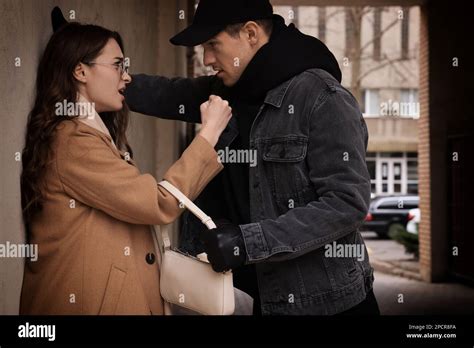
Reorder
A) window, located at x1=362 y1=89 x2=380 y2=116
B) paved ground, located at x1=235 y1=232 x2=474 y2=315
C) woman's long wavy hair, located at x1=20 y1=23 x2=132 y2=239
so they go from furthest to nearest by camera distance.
Answer: window, located at x1=362 y1=89 x2=380 y2=116 → paved ground, located at x1=235 y1=232 x2=474 y2=315 → woman's long wavy hair, located at x1=20 y1=23 x2=132 y2=239

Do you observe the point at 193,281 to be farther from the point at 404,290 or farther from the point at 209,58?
the point at 404,290

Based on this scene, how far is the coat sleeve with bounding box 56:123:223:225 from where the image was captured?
2158 millimetres

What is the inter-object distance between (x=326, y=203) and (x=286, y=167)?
19 centimetres

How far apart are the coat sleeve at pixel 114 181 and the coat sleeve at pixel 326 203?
233mm

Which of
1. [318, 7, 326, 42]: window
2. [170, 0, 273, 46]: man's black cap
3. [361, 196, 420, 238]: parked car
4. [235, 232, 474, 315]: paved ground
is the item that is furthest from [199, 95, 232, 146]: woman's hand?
[318, 7, 326, 42]: window

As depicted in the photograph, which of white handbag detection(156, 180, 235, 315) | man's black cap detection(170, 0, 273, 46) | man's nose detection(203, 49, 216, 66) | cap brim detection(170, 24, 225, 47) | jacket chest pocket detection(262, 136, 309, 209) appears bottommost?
white handbag detection(156, 180, 235, 315)

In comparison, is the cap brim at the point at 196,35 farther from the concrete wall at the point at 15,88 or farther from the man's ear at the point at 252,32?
the concrete wall at the point at 15,88

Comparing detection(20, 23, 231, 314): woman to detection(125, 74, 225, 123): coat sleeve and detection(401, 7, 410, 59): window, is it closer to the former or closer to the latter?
detection(125, 74, 225, 123): coat sleeve

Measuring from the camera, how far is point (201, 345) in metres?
2.26

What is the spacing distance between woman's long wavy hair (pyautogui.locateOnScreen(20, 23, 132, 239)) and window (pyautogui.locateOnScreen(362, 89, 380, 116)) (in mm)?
22955

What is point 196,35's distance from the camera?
2354 mm

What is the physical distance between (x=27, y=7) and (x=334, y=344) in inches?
54.8

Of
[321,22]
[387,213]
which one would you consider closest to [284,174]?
[387,213]

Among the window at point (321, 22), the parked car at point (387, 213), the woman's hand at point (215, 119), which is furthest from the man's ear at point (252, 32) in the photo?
the window at point (321, 22)
